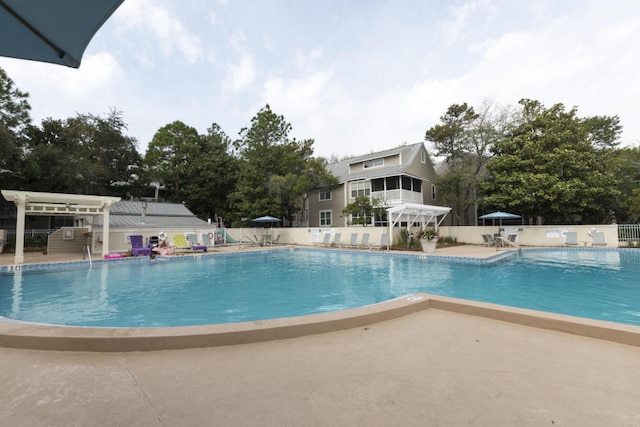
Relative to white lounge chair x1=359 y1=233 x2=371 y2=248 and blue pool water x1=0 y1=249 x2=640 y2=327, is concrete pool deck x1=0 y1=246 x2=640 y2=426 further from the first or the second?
white lounge chair x1=359 y1=233 x2=371 y2=248

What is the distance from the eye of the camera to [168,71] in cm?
1372

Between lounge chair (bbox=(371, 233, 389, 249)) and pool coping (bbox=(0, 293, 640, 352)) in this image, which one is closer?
pool coping (bbox=(0, 293, 640, 352))

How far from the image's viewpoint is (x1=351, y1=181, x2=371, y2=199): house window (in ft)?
77.7

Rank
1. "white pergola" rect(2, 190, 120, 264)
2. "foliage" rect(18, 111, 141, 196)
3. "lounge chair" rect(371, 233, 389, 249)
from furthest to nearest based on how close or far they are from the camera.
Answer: "foliage" rect(18, 111, 141, 196) < "lounge chair" rect(371, 233, 389, 249) < "white pergola" rect(2, 190, 120, 264)

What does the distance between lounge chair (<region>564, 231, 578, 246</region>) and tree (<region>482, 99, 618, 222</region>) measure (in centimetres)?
161

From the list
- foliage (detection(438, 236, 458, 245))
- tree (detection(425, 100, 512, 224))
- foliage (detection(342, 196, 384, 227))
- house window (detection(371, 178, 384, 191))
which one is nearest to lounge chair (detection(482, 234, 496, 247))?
foliage (detection(438, 236, 458, 245))

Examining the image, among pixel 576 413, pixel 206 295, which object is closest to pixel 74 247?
pixel 206 295

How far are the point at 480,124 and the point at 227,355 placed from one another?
79.1ft

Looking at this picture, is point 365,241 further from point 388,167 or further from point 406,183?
point 388,167

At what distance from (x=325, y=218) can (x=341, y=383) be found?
79.4ft

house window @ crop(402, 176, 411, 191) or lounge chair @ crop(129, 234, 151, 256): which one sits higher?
house window @ crop(402, 176, 411, 191)

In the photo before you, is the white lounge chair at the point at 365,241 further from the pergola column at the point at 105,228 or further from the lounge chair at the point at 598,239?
the pergola column at the point at 105,228

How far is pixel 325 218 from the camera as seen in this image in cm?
2638

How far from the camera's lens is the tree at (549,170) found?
17.4m
